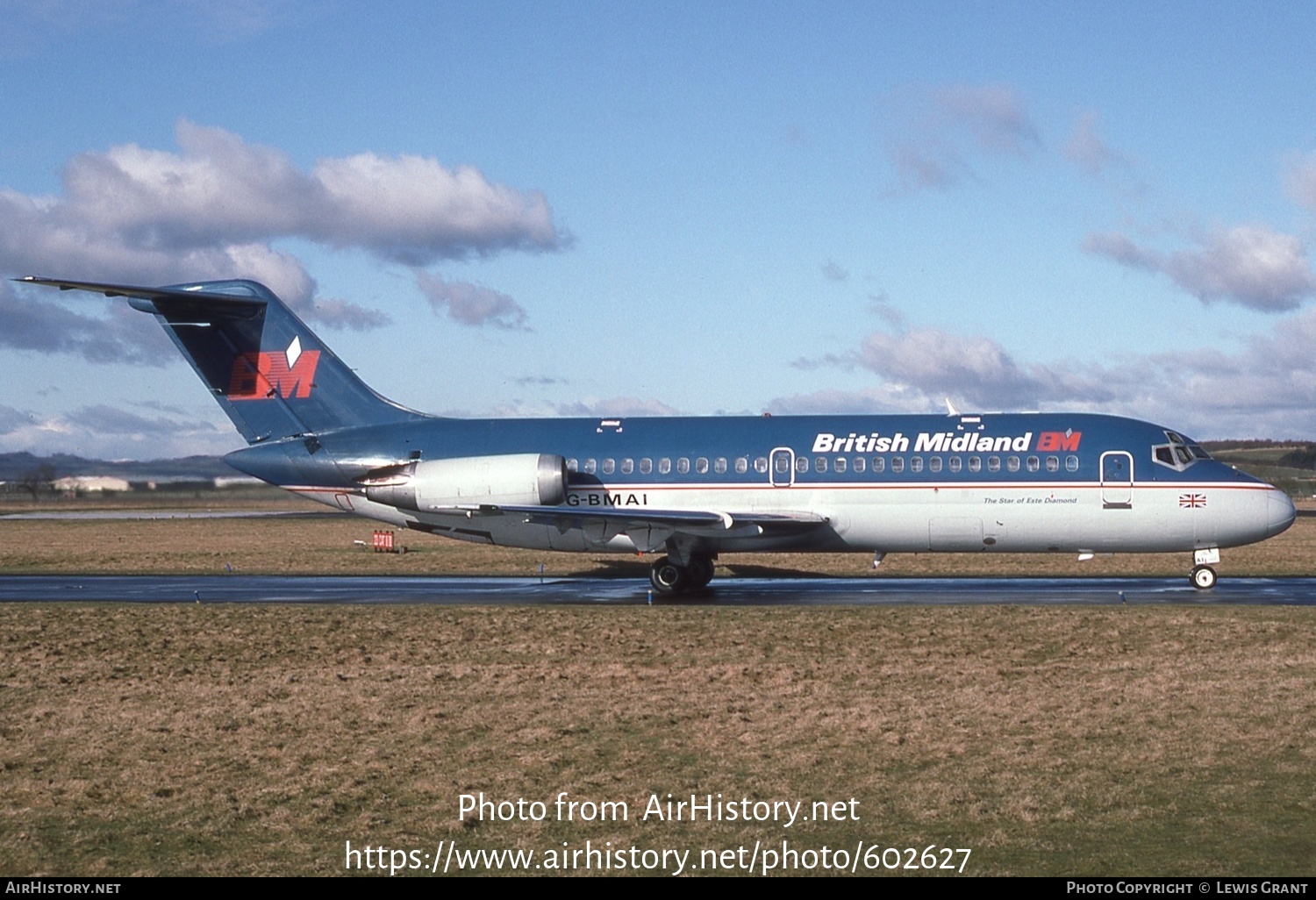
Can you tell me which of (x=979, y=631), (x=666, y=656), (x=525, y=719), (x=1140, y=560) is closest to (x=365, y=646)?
(x=666, y=656)

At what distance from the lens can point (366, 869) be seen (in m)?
9.71

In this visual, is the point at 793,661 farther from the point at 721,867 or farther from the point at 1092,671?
the point at 721,867

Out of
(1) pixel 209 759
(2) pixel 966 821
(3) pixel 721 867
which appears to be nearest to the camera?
(3) pixel 721 867

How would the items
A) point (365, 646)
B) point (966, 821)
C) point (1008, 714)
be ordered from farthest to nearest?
point (365, 646), point (1008, 714), point (966, 821)

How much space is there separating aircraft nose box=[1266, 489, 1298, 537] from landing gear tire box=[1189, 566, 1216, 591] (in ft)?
5.21

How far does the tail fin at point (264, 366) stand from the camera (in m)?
32.2

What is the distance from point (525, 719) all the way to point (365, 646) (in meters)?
6.71

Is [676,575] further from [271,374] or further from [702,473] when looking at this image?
[271,374]

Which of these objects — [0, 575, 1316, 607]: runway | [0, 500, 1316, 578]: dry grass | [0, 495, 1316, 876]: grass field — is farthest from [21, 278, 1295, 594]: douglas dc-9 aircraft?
[0, 495, 1316, 876]: grass field

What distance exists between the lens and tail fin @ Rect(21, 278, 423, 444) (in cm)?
3222

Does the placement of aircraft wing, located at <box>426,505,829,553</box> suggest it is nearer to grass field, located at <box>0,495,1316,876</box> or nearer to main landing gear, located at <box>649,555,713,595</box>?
main landing gear, located at <box>649,555,713,595</box>

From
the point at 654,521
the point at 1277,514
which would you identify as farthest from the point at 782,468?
the point at 1277,514

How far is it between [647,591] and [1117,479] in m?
11.6

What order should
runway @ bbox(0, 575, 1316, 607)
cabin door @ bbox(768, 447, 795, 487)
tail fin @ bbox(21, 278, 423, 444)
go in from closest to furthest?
runway @ bbox(0, 575, 1316, 607), cabin door @ bbox(768, 447, 795, 487), tail fin @ bbox(21, 278, 423, 444)
